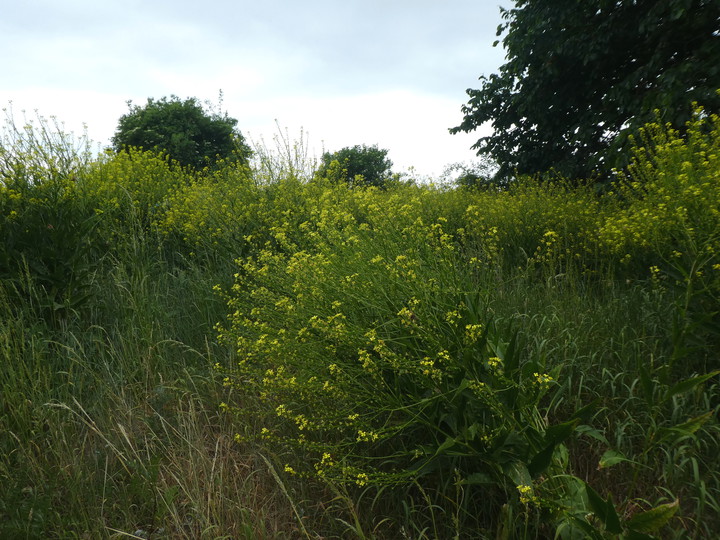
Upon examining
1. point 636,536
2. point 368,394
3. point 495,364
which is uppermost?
point 495,364

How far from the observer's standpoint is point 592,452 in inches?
99.4

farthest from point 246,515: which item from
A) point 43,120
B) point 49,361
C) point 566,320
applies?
point 43,120

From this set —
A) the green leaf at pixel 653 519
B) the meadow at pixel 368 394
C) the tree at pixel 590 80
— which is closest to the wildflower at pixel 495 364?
the meadow at pixel 368 394

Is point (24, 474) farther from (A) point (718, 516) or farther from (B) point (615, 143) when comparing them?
(B) point (615, 143)

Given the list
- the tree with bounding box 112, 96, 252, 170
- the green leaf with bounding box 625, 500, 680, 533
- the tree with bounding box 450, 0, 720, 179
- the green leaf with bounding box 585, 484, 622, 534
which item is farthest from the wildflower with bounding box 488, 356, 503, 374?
the tree with bounding box 112, 96, 252, 170

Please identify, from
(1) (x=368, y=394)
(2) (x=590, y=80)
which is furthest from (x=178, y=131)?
(1) (x=368, y=394)

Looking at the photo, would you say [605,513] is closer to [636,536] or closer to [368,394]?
[636,536]

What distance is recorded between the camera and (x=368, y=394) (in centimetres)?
226

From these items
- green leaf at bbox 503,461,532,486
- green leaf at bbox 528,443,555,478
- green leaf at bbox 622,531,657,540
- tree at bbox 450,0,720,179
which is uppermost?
tree at bbox 450,0,720,179

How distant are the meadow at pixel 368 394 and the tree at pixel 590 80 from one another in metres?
3.90

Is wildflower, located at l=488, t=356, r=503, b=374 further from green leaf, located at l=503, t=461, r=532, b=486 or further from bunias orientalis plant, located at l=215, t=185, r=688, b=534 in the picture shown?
green leaf, located at l=503, t=461, r=532, b=486

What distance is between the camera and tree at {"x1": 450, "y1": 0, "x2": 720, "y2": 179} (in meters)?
6.89

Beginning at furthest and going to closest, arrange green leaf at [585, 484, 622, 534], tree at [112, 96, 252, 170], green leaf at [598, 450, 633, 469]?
tree at [112, 96, 252, 170], green leaf at [598, 450, 633, 469], green leaf at [585, 484, 622, 534]

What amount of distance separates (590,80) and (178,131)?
589 inches
